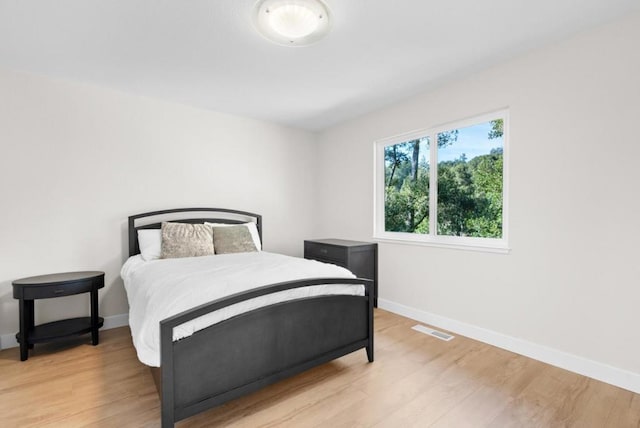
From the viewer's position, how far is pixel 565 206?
2.18m

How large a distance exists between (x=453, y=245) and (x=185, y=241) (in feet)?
8.53

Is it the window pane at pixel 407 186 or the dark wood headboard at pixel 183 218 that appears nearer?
the dark wood headboard at pixel 183 218

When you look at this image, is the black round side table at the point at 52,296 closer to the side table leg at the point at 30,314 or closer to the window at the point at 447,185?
the side table leg at the point at 30,314

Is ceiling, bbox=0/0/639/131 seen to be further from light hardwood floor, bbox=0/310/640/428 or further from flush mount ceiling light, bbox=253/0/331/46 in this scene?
light hardwood floor, bbox=0/310/640/428

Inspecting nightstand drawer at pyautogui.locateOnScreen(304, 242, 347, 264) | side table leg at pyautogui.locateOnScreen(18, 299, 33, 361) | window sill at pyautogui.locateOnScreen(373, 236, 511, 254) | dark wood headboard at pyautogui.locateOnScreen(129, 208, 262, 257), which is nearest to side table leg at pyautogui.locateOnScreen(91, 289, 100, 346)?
side table leg at pyautogui.locateOnScreen(18, 299, 33, 361)

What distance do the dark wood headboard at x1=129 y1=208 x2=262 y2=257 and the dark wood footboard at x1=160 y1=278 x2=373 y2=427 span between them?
2.04 m

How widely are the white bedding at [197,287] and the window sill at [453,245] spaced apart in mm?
1189

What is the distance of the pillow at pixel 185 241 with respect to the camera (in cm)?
289

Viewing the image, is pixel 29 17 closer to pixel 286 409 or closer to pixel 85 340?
pixel 85 340

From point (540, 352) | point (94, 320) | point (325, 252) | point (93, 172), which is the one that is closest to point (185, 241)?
point (94, 320)

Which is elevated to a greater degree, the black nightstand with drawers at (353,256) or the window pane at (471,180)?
the window pane at (471,180)

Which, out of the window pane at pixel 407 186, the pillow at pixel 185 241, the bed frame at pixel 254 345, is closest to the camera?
the bed frame at pixel 254 345

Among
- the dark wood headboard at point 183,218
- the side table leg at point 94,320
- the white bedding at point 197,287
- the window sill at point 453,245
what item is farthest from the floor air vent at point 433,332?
the side table leg at point 94,320

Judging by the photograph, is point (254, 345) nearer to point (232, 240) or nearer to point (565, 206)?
point (232, 240)
